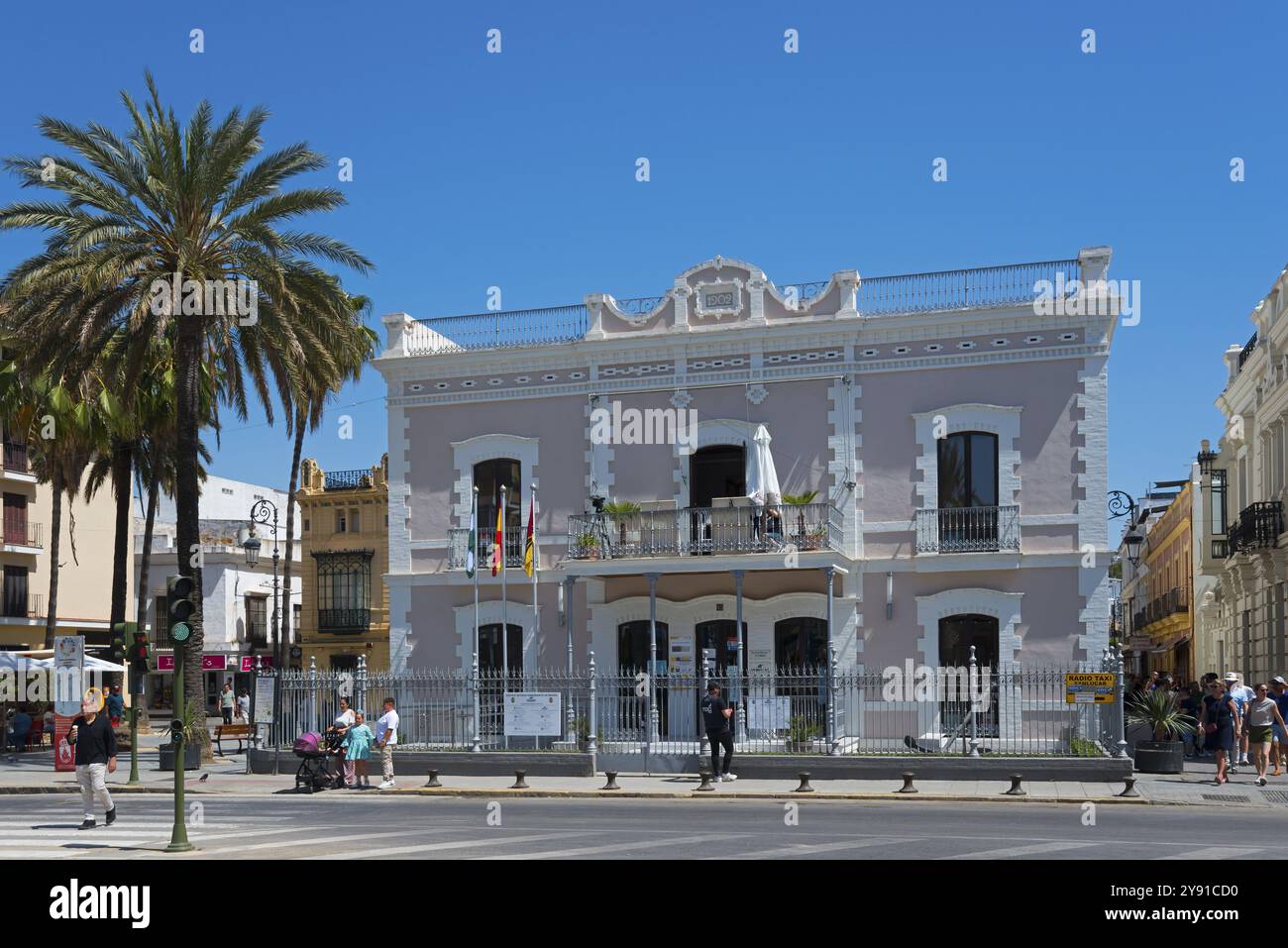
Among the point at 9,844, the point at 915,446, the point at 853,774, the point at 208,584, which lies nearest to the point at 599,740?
the point at 853,774

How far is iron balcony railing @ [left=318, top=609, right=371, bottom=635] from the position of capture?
186 feet

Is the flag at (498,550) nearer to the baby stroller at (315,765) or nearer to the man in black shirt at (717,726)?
the baby stroller at (315,765)

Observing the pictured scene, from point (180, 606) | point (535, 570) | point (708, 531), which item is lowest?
point (180, 606)

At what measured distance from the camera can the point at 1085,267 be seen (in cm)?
2691

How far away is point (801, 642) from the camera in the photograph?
92.9 ft

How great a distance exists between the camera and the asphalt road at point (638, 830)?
14.1 meters

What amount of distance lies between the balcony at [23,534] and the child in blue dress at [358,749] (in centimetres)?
3433

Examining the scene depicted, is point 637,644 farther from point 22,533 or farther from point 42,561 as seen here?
point 42,561

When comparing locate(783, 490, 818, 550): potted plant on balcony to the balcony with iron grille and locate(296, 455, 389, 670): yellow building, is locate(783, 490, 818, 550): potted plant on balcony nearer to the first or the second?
the balcony with iron grille

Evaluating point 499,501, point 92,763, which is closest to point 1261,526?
point 499,501

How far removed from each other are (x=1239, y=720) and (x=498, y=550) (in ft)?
47.5

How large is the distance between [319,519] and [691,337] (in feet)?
109

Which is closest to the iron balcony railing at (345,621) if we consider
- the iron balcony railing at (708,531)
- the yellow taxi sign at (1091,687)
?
the iron balcony railing at (708,531)

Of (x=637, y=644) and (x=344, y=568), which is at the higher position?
(x=344, y=568)
